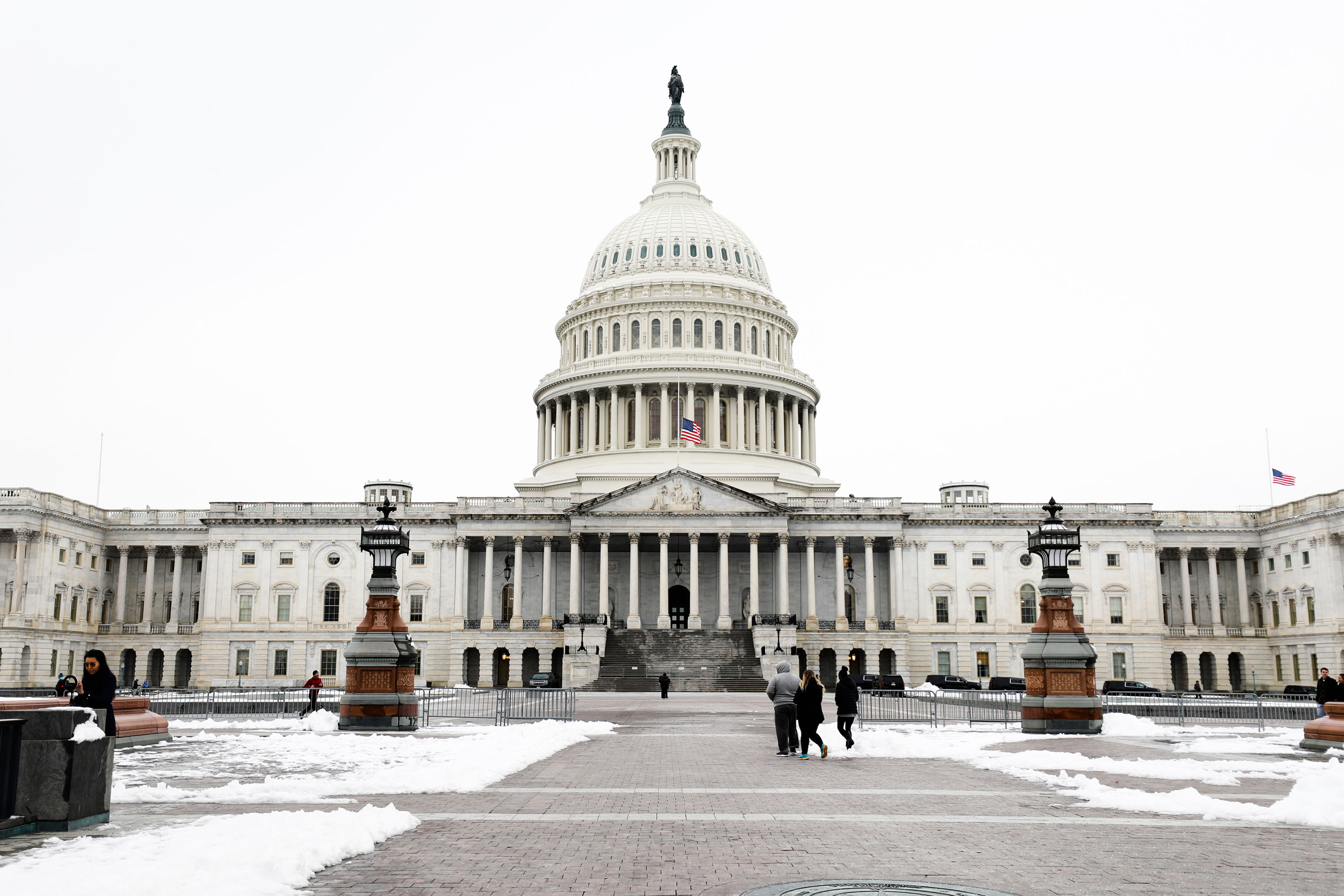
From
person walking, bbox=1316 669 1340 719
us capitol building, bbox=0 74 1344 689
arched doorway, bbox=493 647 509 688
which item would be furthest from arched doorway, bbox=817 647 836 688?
person walking, bbox=1316 669 1340 719

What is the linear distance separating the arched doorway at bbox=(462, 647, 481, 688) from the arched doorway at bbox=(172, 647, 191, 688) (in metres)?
22.7

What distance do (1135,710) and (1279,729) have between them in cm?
920

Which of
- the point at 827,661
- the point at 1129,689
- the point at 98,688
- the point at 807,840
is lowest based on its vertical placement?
the point at 807,840

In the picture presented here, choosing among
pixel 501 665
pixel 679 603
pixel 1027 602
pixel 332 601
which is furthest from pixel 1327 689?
pixel 332 601

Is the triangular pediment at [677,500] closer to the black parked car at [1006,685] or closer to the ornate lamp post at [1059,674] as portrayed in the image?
the black parked car at [1006,685]

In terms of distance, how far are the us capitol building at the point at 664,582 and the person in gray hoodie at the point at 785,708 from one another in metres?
57.8

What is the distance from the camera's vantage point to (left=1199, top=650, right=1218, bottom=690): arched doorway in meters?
96.2

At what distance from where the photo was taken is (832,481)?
11188 cm

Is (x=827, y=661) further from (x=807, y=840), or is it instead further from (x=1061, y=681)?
(x=807, y=840)

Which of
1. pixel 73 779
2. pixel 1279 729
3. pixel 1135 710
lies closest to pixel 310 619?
pixel 1135 710

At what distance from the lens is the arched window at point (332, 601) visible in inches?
3765

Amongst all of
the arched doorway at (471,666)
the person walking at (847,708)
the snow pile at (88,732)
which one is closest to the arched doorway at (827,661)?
the arched doorway at (471,666)

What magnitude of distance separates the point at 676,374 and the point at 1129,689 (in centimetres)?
4792

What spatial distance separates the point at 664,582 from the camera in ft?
305
